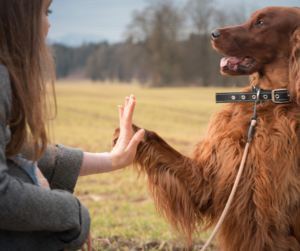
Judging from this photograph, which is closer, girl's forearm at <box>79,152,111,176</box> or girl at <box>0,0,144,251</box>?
girl at <box>0,0,144,251</box>

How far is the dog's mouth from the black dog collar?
0.57ft

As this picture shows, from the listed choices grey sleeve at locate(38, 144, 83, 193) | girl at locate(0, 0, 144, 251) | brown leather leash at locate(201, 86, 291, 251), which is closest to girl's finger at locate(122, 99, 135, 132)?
grey sleeve at locate(38, 144, 83, 193)

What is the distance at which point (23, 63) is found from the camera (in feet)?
3.62

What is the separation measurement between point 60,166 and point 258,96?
47.0 inches

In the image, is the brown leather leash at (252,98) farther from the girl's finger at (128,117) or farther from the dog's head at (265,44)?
the girl's finger at (128,117)

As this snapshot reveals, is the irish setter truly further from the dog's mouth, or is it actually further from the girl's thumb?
the girl's thumb

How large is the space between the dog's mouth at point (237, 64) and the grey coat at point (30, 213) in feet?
4.52

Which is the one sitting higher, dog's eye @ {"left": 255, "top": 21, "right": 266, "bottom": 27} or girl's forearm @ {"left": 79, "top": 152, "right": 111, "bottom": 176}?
dog's eye @ {"left": 255, "top": 21, "right": 266, "bottom": 27}

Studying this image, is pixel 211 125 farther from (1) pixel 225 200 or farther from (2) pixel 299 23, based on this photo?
(2) pixel 299 23

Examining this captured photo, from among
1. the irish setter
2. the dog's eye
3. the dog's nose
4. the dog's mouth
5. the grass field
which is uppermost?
the dog's eye

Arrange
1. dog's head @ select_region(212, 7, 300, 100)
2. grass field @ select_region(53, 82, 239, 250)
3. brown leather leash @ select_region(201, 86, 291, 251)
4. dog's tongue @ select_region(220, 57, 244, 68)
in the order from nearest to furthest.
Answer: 1. brown leather leash @ select_region(201, 86, 291, 251)
2. dog's head @ select_region(212, 7, 300, 100)
3. dog's tongue @ select_region(220, 57, 244, 68)
4. grass field @ select_region(53, 82, 239, 250)

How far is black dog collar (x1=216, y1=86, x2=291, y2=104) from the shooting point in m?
1.82

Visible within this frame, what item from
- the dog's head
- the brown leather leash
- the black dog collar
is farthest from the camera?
the dog's head

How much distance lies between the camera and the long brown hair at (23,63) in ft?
3.48
